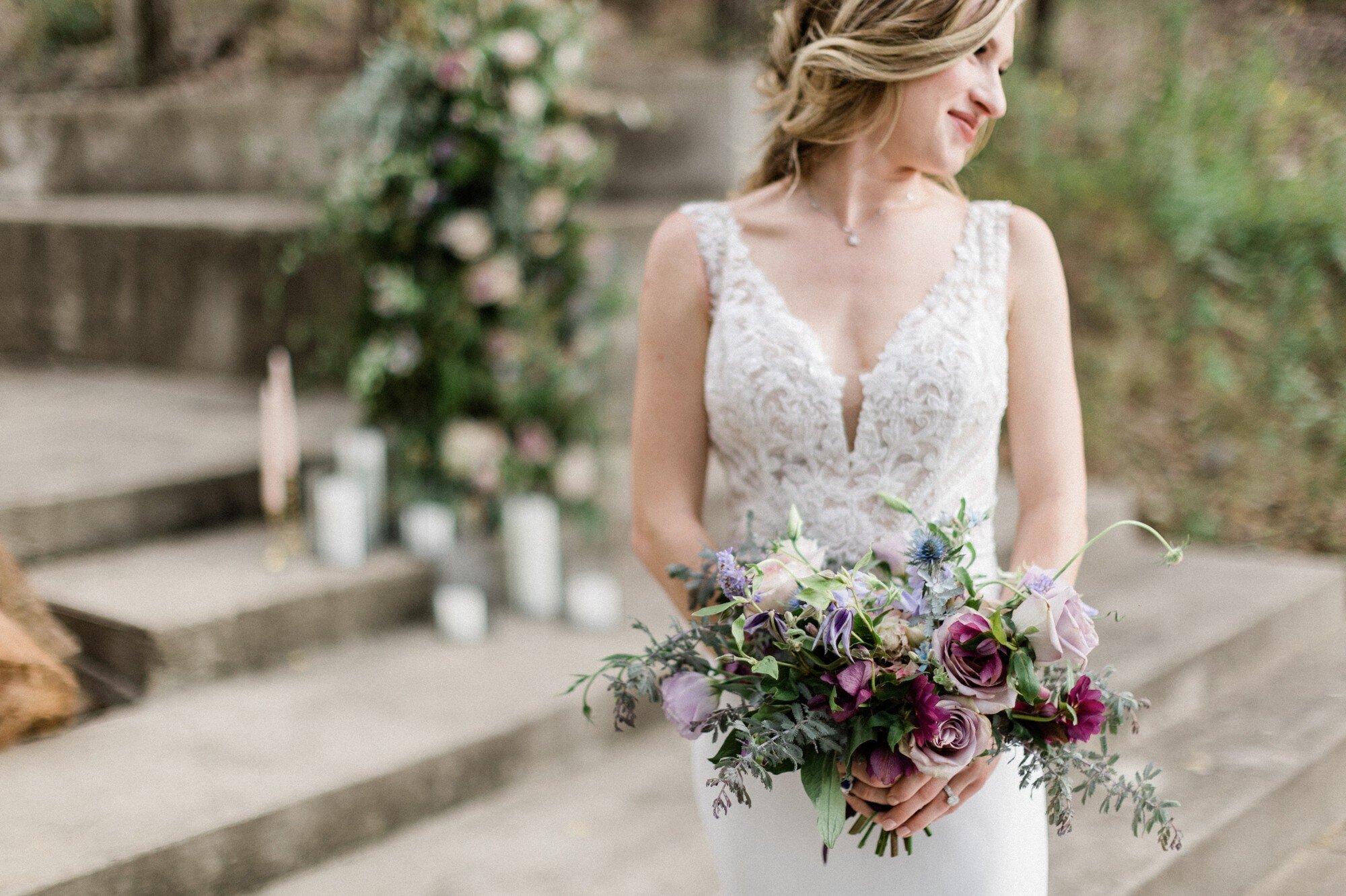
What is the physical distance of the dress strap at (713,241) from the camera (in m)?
2.05

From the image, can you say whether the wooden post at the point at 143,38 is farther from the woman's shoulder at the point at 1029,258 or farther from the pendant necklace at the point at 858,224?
the woman's shoulder at the point at 1029,258

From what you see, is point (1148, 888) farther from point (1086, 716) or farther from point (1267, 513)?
point (1267, 513)

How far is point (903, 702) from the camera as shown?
149 centimetres

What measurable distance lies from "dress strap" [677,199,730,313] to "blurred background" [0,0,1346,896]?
510 millimetres

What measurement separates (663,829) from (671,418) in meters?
1.49

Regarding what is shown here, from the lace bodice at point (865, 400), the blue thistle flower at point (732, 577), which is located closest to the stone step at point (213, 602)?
the lace bodice at point (865, 400)

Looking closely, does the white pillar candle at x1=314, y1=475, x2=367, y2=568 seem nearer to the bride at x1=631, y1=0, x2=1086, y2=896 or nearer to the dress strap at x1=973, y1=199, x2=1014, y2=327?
the bride at x1=631, y1=0, x2=1086, y2=896

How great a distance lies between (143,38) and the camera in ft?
24.5

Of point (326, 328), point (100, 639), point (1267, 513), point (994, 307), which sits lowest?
point (1267, 513)

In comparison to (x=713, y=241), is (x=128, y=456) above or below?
below

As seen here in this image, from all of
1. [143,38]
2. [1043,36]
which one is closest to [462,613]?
[143,38]

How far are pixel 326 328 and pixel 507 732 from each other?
2.09m

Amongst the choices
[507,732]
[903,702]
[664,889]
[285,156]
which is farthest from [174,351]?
[903,702]

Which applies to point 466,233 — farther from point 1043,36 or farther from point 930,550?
point 1043,36
